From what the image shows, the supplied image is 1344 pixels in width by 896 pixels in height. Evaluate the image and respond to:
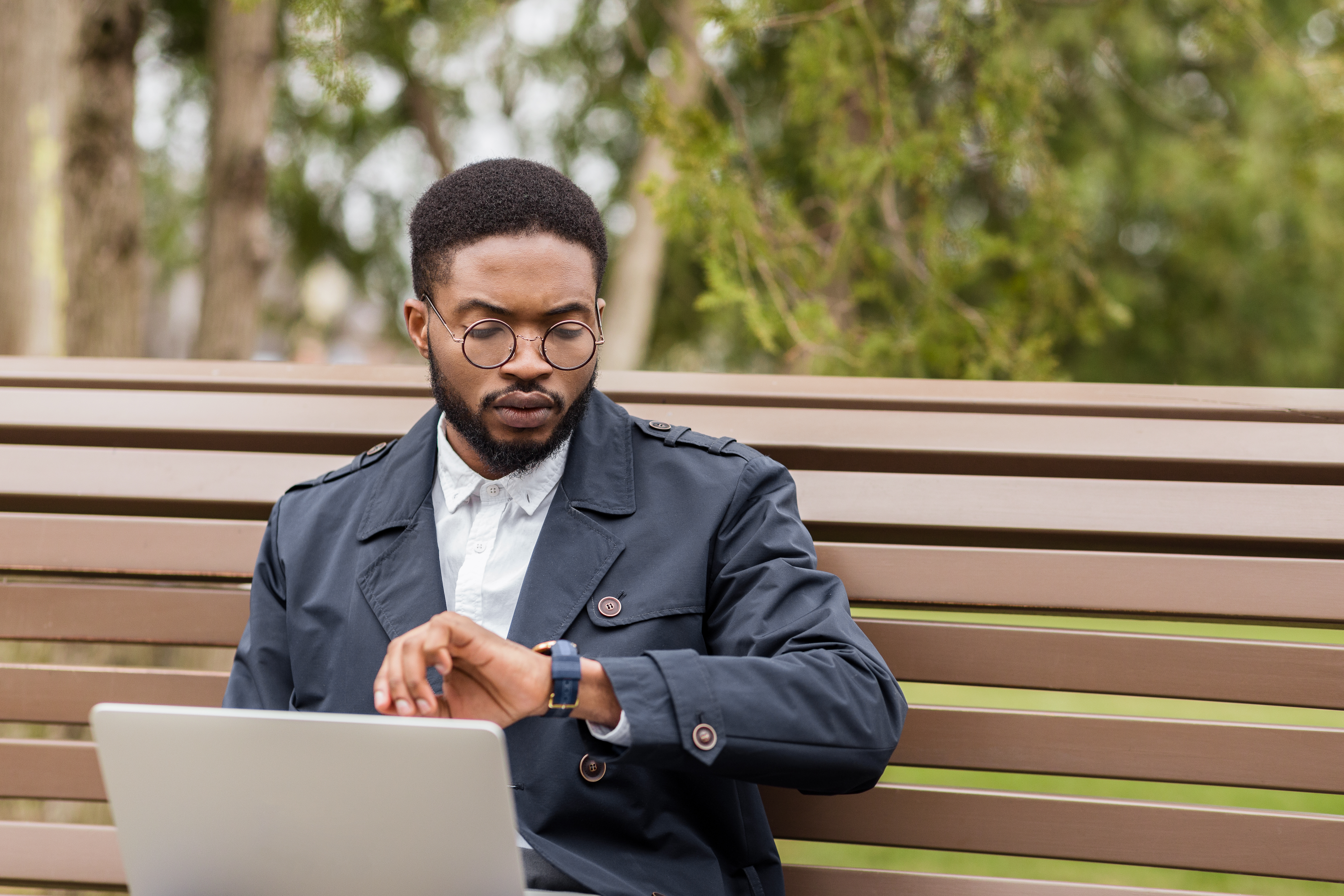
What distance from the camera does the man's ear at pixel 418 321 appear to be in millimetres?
2240

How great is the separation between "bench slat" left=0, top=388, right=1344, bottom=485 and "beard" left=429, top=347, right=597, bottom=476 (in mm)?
453

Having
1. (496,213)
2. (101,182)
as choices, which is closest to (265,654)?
(496,213)

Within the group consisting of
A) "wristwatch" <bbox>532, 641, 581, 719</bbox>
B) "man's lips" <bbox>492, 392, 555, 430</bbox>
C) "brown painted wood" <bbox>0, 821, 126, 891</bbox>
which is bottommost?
"brown painted wood" <bbox>0, 821, 126, 891</bbox>

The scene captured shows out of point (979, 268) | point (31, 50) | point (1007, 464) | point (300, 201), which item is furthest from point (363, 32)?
point (1007, 464)

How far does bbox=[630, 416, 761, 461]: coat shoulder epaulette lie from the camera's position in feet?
7.07

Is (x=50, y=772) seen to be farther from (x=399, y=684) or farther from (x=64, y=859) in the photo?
(x=399, y=684)

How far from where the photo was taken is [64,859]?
2.46 meters

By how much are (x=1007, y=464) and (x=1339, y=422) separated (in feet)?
2.36

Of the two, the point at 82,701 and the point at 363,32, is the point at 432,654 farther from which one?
the point at 363,32

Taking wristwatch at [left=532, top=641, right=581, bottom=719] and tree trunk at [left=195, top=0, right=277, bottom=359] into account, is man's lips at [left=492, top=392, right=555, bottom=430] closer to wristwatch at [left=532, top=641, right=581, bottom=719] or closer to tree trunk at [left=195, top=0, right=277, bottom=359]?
wristwatch at [left=532, top=641, right=581, bottom=719]

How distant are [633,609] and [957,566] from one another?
0.72 metres

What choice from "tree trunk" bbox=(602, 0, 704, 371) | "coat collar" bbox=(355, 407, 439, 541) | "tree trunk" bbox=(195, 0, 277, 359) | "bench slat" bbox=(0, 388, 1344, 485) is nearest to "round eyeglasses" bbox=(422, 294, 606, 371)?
"coat collar" bbox=(355, 407, 439, 541)

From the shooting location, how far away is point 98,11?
4645 millimetres

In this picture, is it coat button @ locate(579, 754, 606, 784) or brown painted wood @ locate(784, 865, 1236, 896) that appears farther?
brown painted wood @ locate(784, 865, 1236, 896)
